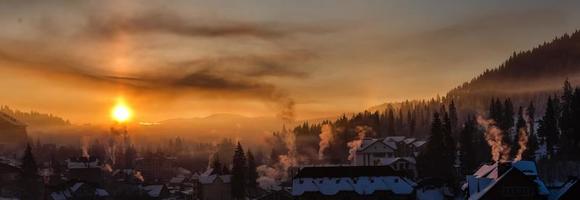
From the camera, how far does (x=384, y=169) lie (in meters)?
92.2

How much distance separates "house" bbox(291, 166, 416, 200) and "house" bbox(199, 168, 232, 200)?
33395 mm

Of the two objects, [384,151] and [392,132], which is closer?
[384,151]

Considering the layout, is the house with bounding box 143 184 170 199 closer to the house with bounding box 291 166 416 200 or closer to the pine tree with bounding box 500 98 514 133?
the house with bounding box 291 166 416 200

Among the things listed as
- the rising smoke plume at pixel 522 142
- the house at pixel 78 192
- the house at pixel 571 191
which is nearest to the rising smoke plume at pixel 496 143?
the rising smoke plume at pixel 522 142

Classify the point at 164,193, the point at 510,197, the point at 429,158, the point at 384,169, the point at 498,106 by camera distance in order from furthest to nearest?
the point at 498,106 < the point at 164,193 < the point at 429,158 < the point at 384,169 < the point at 510,197

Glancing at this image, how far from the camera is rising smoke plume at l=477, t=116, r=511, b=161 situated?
127887 mm

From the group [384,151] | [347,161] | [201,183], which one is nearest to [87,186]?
[201,183]

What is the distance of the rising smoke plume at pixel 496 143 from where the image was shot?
128 meters

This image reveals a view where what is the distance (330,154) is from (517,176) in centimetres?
12071

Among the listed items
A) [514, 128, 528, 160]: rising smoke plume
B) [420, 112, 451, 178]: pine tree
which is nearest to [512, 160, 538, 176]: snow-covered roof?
[420, 112, 451, 178]: pine tree

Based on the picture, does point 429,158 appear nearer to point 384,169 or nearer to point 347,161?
point 384,169

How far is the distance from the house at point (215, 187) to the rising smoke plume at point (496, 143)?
161ft

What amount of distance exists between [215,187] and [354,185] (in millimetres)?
39831

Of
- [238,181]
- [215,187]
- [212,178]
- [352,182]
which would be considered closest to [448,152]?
[352,182]
